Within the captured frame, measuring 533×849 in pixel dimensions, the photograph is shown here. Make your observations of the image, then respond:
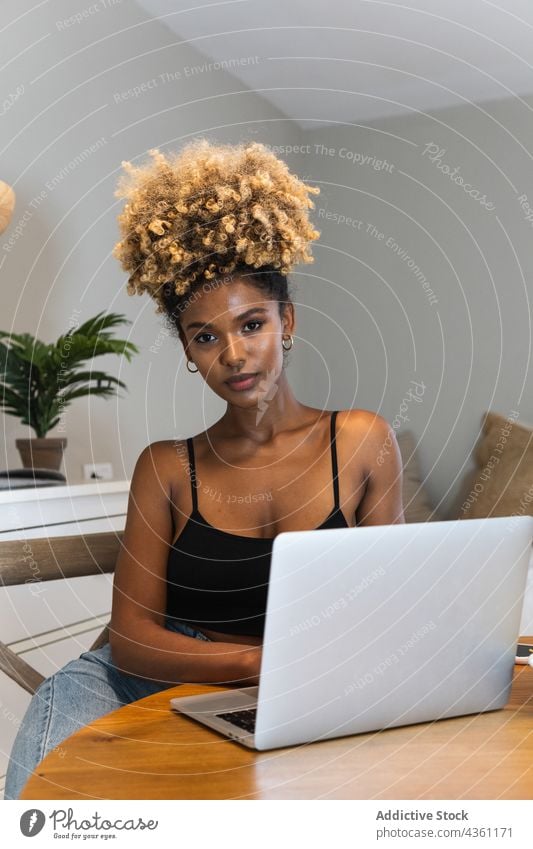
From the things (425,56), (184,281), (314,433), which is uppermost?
(425,56)

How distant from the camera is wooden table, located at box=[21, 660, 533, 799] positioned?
0.57 metres

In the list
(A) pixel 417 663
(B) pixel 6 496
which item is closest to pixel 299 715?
(A) pixel 417 663

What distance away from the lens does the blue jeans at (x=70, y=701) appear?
2.62ft

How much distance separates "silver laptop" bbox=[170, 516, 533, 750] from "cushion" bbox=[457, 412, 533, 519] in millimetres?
1687

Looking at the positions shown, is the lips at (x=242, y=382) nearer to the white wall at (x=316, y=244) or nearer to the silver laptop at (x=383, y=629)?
the silver laptop at (x=383, y=629)

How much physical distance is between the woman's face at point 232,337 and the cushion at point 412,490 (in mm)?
1616

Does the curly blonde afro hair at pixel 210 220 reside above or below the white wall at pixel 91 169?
below

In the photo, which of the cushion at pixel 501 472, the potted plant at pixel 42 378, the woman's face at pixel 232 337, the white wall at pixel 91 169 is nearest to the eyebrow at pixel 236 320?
the woman's face at pixel 232 337

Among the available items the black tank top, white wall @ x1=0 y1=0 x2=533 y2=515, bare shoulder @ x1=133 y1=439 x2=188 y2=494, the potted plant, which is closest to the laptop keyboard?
the black tank top

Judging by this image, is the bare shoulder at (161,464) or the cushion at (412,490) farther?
the cushion at (412,490)

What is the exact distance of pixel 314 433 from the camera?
3.76ft

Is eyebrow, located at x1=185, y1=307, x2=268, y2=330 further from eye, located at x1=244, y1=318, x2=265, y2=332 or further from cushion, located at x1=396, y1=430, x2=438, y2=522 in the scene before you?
cushion, located at x1=396, y1=430, x2=438, y2=522
